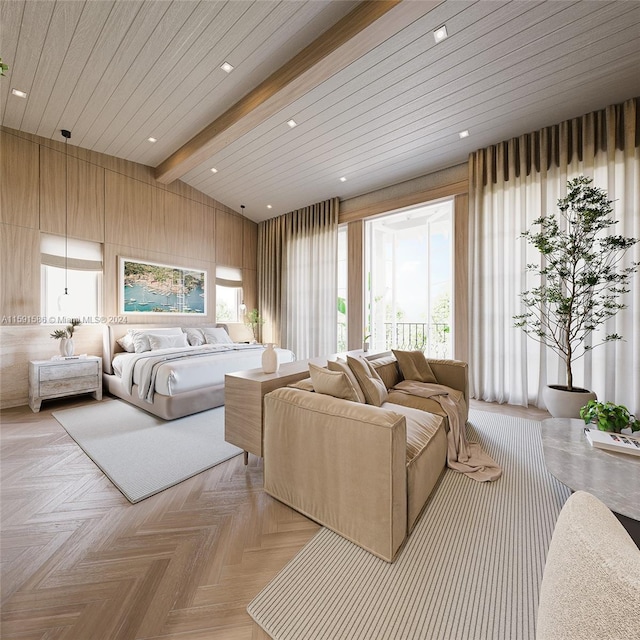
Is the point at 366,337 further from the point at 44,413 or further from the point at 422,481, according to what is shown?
the point at 44,413

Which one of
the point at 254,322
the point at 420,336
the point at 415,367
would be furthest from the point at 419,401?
the point at 254,322

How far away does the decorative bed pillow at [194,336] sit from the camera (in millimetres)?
5012

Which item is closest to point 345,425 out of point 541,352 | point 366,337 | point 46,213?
point 541,352

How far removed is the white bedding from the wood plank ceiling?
2.76m

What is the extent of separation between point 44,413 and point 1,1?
152 inches

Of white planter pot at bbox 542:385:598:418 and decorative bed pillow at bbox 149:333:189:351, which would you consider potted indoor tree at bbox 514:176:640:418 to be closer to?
white planter pot at bbox 542:385:598:418

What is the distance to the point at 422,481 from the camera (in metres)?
1.65

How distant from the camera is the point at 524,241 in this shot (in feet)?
12.1

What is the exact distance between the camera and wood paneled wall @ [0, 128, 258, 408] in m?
3.68

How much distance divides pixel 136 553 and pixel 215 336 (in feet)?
13.4

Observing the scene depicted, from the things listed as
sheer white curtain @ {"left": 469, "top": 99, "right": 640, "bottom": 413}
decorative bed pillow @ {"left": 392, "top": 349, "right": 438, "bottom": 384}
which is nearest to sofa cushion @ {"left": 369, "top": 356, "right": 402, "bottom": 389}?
decorative bed pillow @ {"left": 392, "top": 349, "right": 438, "bottom": 384}

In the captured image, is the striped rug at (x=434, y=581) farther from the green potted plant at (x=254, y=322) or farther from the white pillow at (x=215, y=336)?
the green potted plant at (x=254, y=322)

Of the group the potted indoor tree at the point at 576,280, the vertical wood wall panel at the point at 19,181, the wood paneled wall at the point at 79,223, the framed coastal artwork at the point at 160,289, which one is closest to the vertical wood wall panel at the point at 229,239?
the wood paneled wall at the point at 79,223

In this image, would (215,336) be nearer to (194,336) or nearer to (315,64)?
(194,336)
